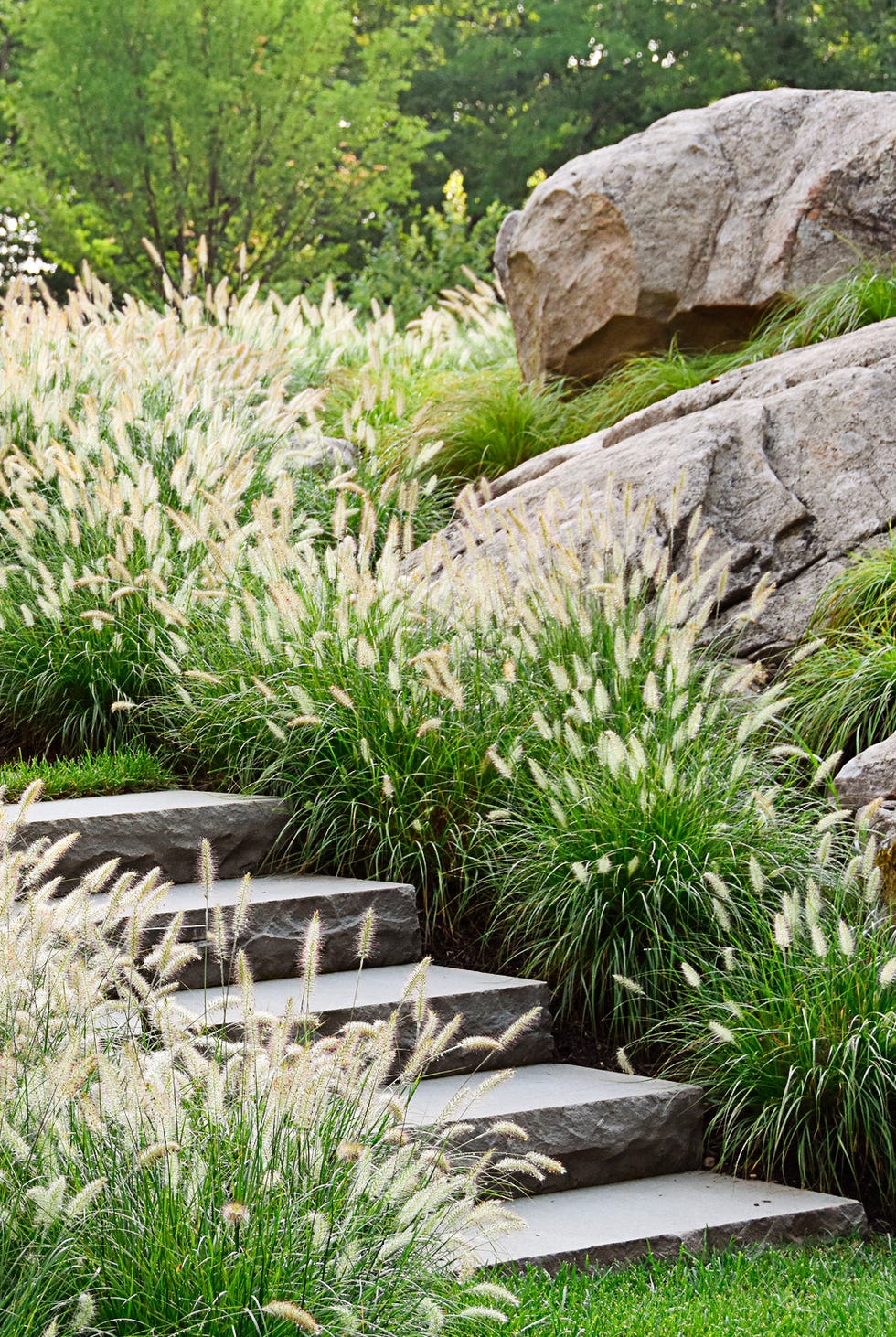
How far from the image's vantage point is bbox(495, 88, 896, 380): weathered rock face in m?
8.21

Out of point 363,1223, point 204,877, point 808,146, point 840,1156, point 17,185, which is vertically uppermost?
point 17,185

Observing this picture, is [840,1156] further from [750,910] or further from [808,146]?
[808,146]

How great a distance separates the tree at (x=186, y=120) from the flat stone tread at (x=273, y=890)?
1193 cm

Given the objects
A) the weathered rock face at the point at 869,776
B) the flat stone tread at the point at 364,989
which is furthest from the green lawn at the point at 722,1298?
the weathered rock face at the point at 869,776

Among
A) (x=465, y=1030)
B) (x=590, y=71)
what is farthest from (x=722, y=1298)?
(x=590, y=71)

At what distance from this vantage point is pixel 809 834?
5.13 meters

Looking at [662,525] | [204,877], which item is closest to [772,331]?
[662,525]

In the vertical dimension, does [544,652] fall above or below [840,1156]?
above

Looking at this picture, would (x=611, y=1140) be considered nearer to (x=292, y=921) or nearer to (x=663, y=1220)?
(x=663, y=1220)

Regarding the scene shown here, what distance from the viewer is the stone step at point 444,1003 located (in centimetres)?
438

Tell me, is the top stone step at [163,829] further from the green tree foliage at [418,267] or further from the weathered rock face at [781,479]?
the green tree foliage at [418,267]

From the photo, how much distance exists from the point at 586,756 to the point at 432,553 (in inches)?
41.7

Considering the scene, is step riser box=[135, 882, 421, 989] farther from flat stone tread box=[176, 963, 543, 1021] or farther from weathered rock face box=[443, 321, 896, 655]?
weathered rock face box=[443, 321, 896, 655]

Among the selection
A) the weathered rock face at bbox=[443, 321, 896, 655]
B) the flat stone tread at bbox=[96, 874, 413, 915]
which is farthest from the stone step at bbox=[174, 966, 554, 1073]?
the weathered rock face at bbox=[443, 321, 896, 655]
